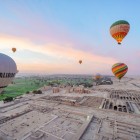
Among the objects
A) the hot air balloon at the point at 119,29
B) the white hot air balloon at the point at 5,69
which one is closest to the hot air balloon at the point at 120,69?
the hot air balloon at the point at 119,29

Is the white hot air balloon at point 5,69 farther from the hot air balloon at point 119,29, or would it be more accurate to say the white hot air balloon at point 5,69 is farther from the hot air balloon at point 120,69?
the hot air balloon at point 120,69

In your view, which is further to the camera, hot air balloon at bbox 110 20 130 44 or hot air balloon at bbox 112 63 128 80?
hot air balloon at bbox 112 63 128 80

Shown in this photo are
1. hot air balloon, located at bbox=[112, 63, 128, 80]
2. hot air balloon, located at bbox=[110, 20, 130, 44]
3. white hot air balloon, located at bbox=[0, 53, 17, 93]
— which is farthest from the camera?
hot air balloon, located at bbox=[112, 63, 128, 80]

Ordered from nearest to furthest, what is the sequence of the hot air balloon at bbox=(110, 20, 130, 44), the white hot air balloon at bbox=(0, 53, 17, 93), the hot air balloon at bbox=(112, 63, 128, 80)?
the white hot air balloon at bbox=(0, 53, 17, 93)
the hot air balloon at bbox=(110, 20, 130, 44)
the hot air balloon at bbox=(112, 63, 128, 80)

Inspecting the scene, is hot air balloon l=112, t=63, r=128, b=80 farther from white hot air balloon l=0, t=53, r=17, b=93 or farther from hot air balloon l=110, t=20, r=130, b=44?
white hot air balloon l=0, t=53, r=17, b=93

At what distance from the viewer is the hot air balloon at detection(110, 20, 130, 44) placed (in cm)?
2673

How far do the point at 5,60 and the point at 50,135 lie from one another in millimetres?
9208

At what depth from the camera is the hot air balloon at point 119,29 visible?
2673 centimetres

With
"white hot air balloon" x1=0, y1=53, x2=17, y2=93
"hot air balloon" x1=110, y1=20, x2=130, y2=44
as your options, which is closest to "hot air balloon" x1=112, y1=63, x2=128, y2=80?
"hot air balloon" x1=110, y1=20, x2=130, y2=44

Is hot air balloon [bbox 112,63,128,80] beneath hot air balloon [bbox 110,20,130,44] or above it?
beneath

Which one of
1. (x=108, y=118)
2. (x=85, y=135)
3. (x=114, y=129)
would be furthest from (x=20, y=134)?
(x=108, y=118)

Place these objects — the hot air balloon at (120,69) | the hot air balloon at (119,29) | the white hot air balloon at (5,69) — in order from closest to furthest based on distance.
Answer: the white hot air balloon at (5,69), the hot air balloon at (119,29), the hot air balloon at (120,69)

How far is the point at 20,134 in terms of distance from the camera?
660 inches

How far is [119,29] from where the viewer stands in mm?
26984
